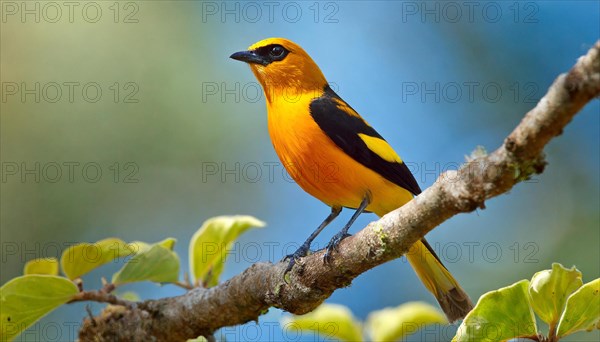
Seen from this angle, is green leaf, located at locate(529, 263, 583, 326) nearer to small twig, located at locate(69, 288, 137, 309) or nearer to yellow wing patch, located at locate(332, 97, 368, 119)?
small twig, located at locate(69, 288, 137, 309)

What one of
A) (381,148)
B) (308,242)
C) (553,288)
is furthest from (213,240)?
(553,288)

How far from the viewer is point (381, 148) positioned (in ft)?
16.0

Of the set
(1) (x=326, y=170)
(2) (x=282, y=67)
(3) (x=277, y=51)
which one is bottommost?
(1) (x=326, y=170)

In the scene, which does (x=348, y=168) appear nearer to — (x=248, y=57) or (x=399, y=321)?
(x=399, y=321)

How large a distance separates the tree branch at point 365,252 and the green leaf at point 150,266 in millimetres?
226

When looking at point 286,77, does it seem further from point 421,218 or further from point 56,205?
point 56,205

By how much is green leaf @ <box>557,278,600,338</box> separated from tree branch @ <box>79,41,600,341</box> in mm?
619

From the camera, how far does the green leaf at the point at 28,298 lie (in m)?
3.57

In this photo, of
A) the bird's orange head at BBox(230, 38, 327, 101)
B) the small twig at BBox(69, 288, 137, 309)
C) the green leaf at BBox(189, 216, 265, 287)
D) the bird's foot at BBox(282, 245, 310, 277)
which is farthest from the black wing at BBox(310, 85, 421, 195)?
the small twig at BBox(69, 288, 137, 309)

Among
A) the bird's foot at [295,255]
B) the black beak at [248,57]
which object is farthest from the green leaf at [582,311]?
the black beak at [248,57]

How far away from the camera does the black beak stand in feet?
18.6

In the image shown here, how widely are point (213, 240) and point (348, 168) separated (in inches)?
42.4

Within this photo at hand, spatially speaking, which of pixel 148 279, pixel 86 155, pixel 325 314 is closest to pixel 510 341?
pixel 325 314

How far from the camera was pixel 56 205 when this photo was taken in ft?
25.1
